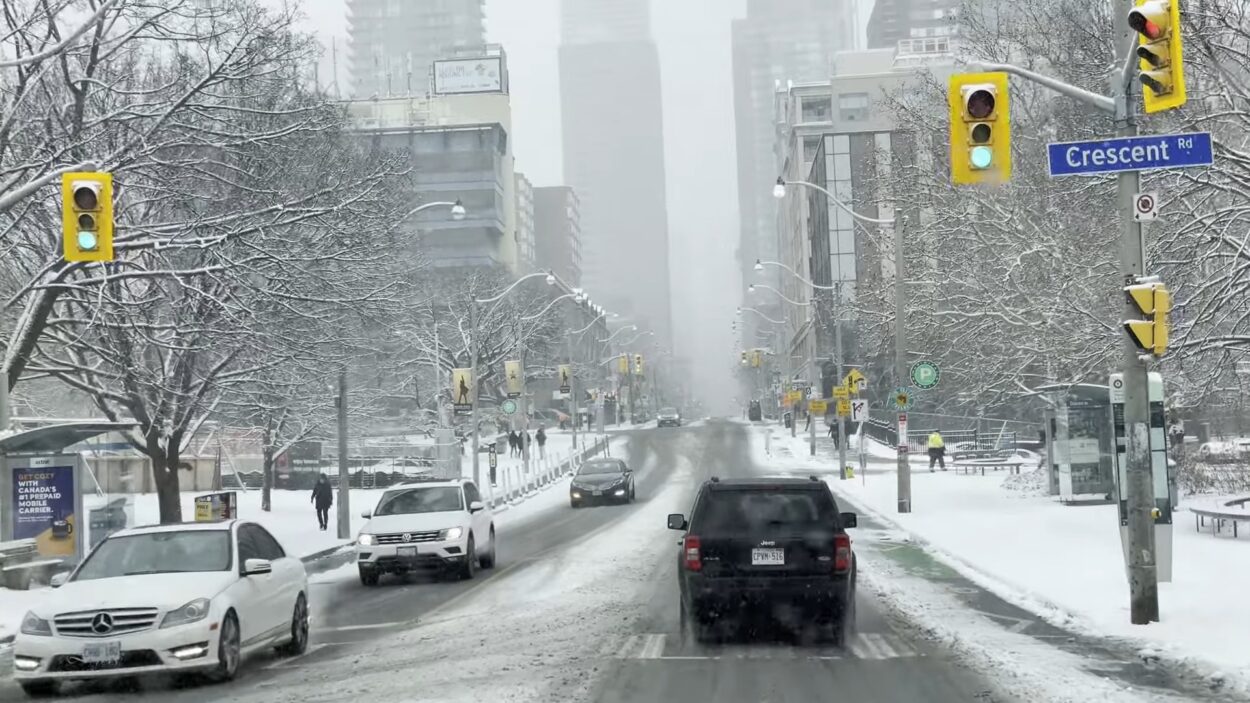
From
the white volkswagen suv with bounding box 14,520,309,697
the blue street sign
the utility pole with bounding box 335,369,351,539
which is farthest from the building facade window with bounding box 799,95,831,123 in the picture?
the white volkswagen suv with bounding box 14,520,309,697

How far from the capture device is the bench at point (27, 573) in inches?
801

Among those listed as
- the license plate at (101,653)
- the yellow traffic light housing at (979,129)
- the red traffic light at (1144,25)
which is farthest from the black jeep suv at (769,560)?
the license plate at (101,653)

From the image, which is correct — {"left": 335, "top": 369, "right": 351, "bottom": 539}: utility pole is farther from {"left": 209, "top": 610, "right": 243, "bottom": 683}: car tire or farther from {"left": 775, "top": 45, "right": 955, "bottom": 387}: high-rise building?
{"left": 775, "top": 45, "right": 955, "bottom": 387}: high-rise building

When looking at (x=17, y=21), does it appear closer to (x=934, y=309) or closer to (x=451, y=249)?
(x=934, y=309)

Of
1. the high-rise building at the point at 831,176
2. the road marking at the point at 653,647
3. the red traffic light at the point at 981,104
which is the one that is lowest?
the road marking at the point at 653,647

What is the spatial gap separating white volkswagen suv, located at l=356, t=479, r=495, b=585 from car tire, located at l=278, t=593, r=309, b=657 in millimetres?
6985

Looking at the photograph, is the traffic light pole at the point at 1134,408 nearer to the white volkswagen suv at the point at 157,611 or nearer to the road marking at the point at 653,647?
the road marking at the point at 653,647

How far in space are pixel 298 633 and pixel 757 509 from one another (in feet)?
16.0

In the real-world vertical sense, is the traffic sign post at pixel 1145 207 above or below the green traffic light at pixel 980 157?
below

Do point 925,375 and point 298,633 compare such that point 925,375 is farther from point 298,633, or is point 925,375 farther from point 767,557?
point 298,633

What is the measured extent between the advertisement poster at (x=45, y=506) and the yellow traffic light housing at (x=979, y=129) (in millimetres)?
16231

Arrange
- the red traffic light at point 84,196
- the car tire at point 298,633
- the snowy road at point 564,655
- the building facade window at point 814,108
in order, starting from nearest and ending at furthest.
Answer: the snowy road at point 564,655, the car tire at point 298,633, the red traffic light at point 84,196, the building facade window at point 814,108

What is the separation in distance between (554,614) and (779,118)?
185 metres

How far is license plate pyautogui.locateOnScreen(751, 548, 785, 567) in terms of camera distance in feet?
42.8
